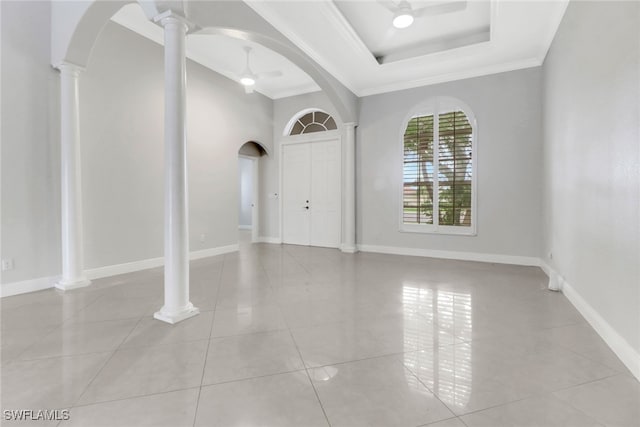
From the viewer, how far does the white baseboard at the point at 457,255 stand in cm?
502

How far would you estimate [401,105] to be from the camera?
19.6 ft

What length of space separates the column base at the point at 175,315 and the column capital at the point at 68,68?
120 inches

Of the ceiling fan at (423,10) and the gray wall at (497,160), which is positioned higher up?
the ceiling fan at (423,10)

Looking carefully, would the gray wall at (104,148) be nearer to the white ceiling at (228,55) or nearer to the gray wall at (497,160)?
the white ceiling at (228,55)

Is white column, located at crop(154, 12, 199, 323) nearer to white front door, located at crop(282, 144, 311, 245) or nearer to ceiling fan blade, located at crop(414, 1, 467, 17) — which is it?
ceiling fan blade, located at crop(414, 1, 467, 17)

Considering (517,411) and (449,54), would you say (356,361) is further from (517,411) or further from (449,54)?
(449,54)

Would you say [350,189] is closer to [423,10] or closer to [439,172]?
[439,172]

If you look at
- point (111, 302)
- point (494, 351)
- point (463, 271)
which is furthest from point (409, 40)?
Answer: point (111, 302)

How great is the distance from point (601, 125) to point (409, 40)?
10.6 ft

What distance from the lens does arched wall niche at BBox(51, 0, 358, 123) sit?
9.20ft

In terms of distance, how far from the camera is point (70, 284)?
3.56 meters

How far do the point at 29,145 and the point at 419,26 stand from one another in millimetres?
5224

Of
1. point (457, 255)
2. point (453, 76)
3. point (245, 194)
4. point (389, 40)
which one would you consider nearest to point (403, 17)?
point (389, 40)

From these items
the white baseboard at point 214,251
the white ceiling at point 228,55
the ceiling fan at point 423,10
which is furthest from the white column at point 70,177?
the ceiling fan at point 423,10
